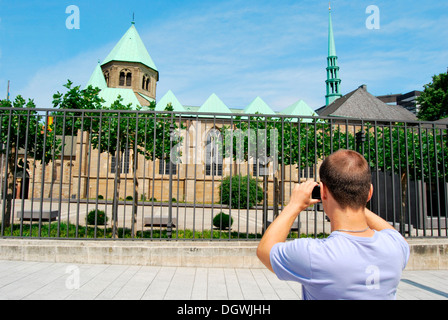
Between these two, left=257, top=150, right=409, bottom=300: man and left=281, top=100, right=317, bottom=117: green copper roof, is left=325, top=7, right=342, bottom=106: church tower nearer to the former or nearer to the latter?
left=281, top=100, right=317, bottom=117: green copper roof

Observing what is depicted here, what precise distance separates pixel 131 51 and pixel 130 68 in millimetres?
2904

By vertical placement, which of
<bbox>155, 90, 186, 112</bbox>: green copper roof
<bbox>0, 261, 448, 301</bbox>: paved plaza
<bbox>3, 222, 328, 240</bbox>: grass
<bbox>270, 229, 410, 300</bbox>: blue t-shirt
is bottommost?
<bbox>0, 261, 448, 301</bbox>: paved plaza

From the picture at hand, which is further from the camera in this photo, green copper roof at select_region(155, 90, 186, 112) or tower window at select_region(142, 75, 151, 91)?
tower window at select_region(142, 75, 151, 91)

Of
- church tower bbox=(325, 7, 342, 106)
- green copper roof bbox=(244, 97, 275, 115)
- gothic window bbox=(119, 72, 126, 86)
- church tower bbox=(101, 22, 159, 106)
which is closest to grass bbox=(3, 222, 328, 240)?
green copper roof bbox=(244, 97, 275, 115)

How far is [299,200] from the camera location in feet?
4.97

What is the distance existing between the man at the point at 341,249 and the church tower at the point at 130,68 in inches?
1950

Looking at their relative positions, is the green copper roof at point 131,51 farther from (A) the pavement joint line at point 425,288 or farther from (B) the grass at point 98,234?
(A) the pavement joint line at point 425,288

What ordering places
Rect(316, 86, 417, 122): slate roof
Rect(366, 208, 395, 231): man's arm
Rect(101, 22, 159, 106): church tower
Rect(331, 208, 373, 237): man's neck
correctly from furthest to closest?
Rect(101, 22, 159, 106): church tower
Rect(316, 86, 417, 122): slate roof
Rect(366, 208, 395, 231): man's arm
Rect(331, 208, 373, 237): man's neck

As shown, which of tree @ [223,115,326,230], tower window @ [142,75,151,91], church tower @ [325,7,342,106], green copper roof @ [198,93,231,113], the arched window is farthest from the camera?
church tower @ [325,7,342,106]

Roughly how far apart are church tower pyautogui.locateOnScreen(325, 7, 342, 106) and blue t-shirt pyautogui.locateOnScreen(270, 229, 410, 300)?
67161 millimetres

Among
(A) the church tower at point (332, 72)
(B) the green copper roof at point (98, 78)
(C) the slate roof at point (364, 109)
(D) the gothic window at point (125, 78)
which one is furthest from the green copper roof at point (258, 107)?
(A) the church tower at point (332, 72)

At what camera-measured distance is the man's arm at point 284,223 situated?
1491 millimetres

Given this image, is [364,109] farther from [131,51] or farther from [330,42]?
[131,51]

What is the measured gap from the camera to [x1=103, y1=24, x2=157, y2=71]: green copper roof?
5006 centimetres
